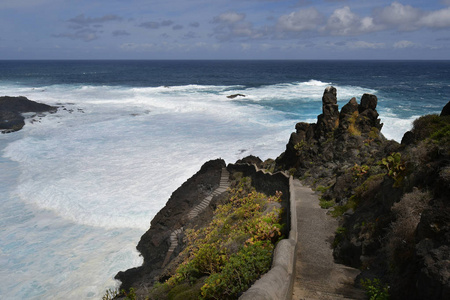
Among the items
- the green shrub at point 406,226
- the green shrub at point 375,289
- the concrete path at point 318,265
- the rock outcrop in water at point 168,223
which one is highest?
the green shrub at point 406,226

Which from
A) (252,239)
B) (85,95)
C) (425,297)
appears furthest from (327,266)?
(85,95)

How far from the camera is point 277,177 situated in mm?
15445

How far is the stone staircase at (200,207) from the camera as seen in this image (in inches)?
635

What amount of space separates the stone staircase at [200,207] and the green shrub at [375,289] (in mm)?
9889

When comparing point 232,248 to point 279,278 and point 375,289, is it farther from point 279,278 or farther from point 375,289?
point 375,289

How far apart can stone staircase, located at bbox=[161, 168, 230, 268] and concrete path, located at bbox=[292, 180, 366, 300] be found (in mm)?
6481

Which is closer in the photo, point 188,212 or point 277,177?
point 277,177

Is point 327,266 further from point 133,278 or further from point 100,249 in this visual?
point 100,249

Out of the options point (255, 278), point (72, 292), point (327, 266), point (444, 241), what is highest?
point (444, 241)

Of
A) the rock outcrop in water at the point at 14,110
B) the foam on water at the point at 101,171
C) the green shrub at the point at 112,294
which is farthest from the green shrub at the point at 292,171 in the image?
the rock outcrop in water at the point at 14,110

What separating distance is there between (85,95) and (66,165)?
42474mm

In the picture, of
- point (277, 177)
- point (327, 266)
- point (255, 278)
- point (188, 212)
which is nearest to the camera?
point (255, 278)

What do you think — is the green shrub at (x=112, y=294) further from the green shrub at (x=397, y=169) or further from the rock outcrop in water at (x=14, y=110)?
the rock outcrop in water at (x=14, y=110)

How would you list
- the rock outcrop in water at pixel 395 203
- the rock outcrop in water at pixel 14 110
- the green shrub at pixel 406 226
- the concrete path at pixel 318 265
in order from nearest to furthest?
the rock outcrop in water at pixel 395 203 → the green shrub at pixel 406 226 → the concrete path at pixel 318 265 → the rock outcrop in water at pixel 14 110
